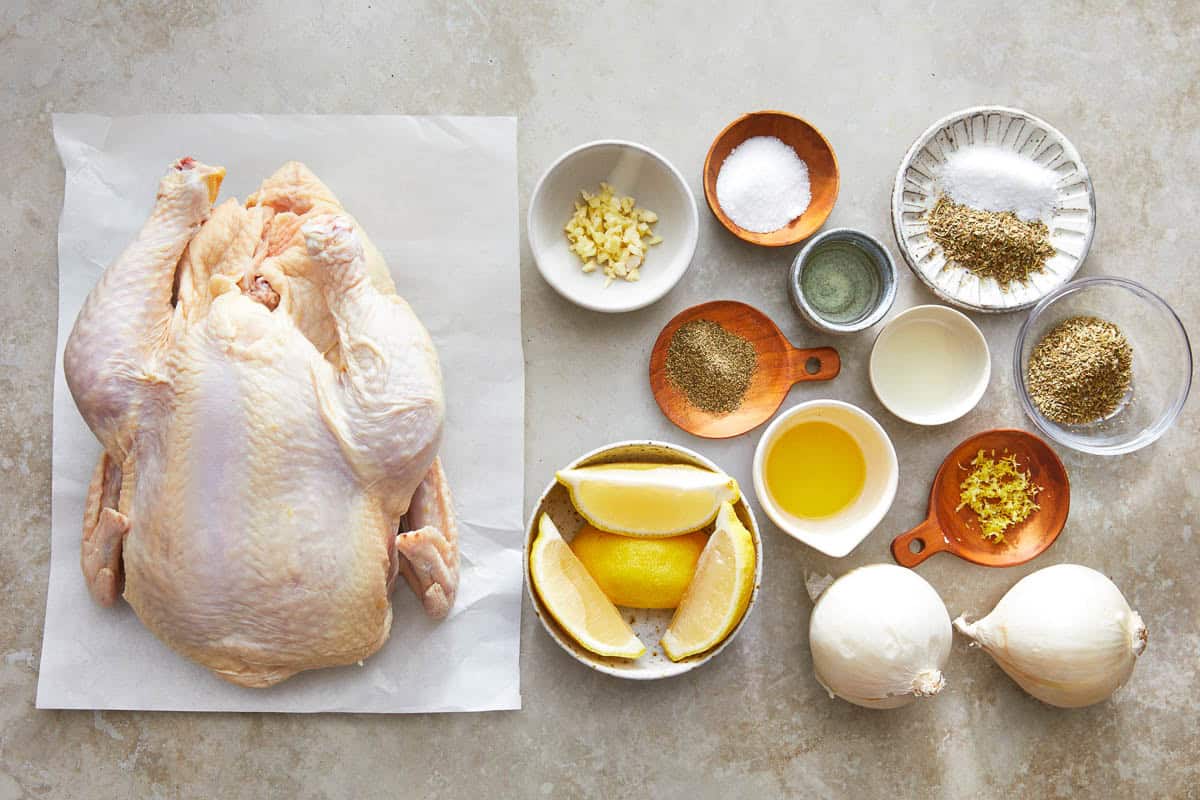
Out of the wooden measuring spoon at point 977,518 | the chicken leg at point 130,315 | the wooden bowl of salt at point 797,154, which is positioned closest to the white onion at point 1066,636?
the wooden measuring spoon at point 977,518

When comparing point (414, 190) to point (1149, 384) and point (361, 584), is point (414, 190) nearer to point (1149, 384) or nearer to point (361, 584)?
point (361, 584)

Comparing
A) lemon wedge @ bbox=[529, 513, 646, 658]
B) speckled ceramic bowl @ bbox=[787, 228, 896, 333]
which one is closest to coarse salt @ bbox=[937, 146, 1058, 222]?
speckled ceramic bowl @ bbox=[787, 228, 896, 333]

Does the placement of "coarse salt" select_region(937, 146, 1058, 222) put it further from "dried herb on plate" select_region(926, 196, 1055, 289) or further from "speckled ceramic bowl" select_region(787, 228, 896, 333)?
"speckled ceramic bowl" select_region(787, 228, 896, 333)

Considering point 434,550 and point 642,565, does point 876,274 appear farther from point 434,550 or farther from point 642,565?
point 434,550

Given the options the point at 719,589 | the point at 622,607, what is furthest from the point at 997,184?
the point at 622,607

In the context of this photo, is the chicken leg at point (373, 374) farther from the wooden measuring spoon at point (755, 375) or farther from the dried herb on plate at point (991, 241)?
the dried herb on plate at point (991, 241)
